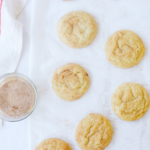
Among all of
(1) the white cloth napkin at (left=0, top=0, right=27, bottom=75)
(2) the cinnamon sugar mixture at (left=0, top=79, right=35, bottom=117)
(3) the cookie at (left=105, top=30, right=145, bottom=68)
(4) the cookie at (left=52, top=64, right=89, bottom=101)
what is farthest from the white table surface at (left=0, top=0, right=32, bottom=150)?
(3) the cookie at (left=105, top=30, right=145, bottom=68)

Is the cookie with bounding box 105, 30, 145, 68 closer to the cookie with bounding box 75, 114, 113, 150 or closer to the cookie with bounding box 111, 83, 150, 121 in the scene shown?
the cookie with bounding box 111, 83, 150, 121

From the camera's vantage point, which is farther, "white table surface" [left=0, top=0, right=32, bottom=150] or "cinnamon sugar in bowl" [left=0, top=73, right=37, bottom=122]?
"white table surface" [left=0, top=0, right=32, bottom=150]

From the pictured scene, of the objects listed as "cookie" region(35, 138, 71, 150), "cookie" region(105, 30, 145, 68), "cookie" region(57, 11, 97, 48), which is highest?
"cookie" region(57, 11, 97, 48)

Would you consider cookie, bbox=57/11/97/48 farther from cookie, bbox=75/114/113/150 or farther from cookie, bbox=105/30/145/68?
cookie, bbox=75/114/113/150

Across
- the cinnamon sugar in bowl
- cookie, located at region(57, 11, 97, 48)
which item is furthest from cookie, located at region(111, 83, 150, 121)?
the cinnamon sugar in bowl

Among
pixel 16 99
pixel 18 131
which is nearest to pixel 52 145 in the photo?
pixel 18 131

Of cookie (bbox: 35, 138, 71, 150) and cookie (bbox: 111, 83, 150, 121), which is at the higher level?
cookie (bbox: 111, 83, 150, 121)
